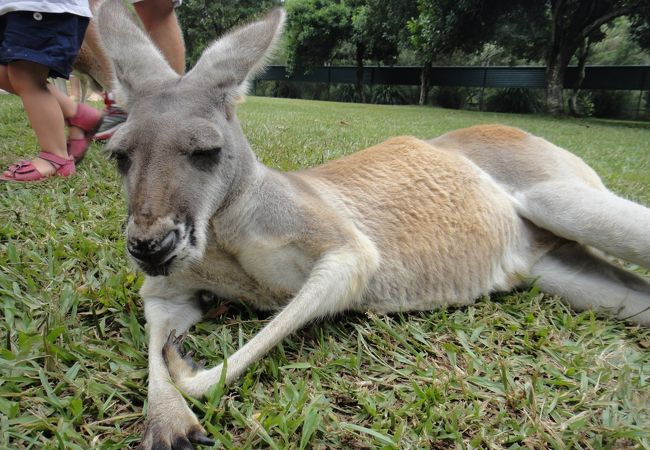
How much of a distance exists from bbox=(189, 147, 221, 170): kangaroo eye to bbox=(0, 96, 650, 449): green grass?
0.58 metres

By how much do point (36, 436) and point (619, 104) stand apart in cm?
2713

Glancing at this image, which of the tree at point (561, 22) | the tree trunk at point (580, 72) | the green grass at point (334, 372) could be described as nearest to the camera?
the green grass at point (334, 372)

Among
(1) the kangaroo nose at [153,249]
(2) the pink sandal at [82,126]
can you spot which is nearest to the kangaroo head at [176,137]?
(1) the kangaroo nose at [153,249]

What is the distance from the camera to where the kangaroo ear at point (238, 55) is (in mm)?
1771

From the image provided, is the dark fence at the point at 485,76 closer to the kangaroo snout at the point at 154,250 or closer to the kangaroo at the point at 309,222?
the kangaroo at the point at 309,222

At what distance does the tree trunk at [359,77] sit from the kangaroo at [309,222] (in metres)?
28.1

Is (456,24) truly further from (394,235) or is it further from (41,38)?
(394,235)

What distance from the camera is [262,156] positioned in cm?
423

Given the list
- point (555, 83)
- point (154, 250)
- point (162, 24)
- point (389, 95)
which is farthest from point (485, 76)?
point (154, 250)

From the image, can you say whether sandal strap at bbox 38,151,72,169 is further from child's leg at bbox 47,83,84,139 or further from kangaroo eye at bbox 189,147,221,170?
kangaroo eye at bbox 189,147,221,170

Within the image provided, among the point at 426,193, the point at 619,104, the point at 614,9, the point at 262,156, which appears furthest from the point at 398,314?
the point at 619,104

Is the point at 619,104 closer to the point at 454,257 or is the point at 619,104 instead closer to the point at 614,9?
the point at 614,9

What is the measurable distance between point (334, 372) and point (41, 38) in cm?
288

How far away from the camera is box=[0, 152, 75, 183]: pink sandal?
321 cm
